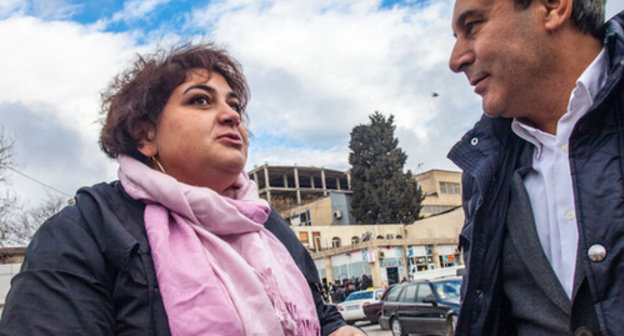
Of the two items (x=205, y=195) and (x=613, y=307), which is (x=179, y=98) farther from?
(x=613, y=307)

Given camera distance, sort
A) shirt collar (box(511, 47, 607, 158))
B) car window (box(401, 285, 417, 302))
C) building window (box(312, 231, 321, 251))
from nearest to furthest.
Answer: shirt collar (box(511, 47, 607, 158))
car window (box(401, 285, 417, 302))
building window (box(312, 231, 321, 251))

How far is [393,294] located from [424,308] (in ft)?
6.94

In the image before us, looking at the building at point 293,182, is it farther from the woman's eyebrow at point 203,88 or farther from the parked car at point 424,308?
the woman's eyebrow at point 203,88

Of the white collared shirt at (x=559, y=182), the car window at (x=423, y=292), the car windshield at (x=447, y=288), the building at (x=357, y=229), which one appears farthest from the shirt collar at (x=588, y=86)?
the building at (x=357, y=229)

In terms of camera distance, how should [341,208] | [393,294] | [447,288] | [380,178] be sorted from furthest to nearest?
1. [341,208]
2. [380,178]
3. [393,294]
4. [447,288]

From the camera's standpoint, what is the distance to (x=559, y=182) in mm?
2072

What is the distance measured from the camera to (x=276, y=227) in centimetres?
250

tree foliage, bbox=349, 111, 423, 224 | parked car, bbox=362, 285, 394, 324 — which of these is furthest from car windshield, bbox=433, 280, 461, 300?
tree foliage, bbox=349, 111, 423, 224

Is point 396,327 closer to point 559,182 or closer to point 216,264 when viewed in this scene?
point 559,182

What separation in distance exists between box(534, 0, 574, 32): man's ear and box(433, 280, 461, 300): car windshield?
9.69 metres

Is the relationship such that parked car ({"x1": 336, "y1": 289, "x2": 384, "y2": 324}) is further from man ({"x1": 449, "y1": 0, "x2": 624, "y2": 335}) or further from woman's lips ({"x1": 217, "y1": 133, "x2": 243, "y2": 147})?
woman's lips ({"x1": 217, "y1": 133, "x2": 243, "y2": 147})

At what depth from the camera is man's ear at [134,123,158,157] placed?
224 centimetres

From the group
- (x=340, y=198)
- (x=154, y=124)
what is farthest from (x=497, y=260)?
(x=340, y=198)

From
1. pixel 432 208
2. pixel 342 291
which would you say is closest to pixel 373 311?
pixel 342 291
